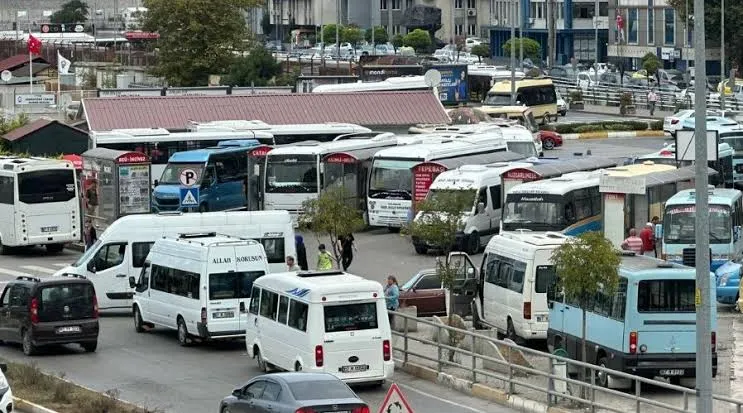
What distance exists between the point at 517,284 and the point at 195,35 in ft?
190

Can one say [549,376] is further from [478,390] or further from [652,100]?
[652,100]

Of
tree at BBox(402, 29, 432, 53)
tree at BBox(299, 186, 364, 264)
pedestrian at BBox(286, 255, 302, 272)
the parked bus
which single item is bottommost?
pedestrian at BBox(286, 255, 302, 272)

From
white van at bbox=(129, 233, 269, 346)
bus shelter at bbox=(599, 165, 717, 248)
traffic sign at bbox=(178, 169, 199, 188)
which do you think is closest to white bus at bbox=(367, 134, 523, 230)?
traffic sign at bbox=(178, 169, 199, 188)

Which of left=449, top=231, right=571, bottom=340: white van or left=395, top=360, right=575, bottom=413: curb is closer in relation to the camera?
left=395, top=360, right=575, bottom=413: curb

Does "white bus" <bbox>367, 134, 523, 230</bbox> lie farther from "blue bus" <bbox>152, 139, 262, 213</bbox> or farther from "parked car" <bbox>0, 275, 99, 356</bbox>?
"parked car" <bbox>0, 275, 99, 356</bbox>

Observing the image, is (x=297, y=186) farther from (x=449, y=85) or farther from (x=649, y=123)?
(x=449, y=85)

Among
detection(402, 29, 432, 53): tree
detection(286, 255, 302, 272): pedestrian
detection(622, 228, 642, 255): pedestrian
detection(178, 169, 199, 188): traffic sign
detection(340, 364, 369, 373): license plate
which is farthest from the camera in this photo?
detection(402, 29, 432, 53): tree

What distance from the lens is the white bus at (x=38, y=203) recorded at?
50812 millimetres

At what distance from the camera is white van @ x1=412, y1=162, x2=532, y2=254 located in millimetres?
47312

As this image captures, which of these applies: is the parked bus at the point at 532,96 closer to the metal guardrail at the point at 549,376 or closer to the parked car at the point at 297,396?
the metal guardrail at the point at 549,376

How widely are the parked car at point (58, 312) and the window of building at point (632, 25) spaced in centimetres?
8719

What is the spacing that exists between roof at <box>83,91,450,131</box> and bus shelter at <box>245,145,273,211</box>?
10.2 meters

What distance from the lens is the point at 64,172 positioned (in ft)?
168

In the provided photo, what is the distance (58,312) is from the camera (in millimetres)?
34969
